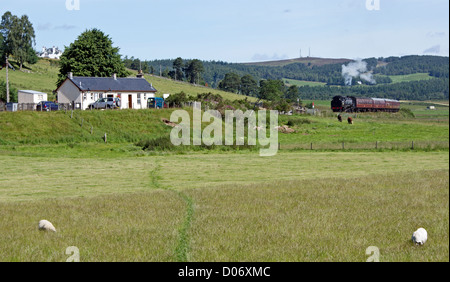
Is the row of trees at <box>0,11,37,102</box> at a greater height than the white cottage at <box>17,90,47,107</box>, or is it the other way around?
the row of trees at <box>0,11,37,102</box>

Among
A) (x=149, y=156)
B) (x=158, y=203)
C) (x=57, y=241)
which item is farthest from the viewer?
(x=149, y=156)

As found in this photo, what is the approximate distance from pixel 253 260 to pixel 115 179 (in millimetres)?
22390

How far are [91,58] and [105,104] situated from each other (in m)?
23.0

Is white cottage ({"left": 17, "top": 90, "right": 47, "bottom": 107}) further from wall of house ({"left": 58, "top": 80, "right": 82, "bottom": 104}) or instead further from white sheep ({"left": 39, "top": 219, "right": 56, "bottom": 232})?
white sheep ({"left": 39, "top": 219, "right": 56, "bottom": 232})

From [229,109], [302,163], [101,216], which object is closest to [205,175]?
[302,163]

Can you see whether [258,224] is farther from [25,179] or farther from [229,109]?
[229,109]

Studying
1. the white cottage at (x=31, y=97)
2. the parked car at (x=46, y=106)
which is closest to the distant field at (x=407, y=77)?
the white cottage at (x=31, y=97)

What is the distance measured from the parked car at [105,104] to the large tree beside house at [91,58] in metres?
18.6

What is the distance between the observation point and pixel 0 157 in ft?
156

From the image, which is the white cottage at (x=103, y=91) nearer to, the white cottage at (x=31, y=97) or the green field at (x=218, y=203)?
the white cottage at (x=31, y=97)

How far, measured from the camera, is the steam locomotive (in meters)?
114

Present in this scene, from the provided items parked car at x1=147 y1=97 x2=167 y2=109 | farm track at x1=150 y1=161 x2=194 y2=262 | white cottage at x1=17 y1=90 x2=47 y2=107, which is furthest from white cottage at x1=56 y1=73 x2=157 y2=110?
farm track at x1=150 y1=161 x2=194 y2=262

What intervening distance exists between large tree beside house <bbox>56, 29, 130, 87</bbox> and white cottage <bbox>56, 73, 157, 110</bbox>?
11.2 m

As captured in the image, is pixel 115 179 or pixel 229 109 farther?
pixel 229 109
